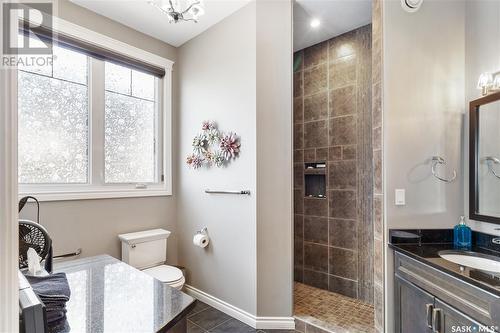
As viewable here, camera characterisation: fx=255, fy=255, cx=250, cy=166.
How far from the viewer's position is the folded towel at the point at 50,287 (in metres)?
0.97

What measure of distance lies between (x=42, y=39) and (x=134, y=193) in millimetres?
1536

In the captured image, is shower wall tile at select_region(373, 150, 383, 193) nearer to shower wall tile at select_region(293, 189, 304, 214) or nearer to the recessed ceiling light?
shower wall tile at select_region(293, 189, 304, 214)

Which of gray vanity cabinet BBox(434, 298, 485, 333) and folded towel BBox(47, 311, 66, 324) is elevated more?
folded towel BBox(47, 311, 66, 324)

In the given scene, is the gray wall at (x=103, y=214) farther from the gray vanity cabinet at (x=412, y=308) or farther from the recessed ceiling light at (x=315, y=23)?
the gray vanity cabinet at (x=412, y=308)

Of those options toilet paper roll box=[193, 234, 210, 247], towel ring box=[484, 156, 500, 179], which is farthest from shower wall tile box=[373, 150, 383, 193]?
toilet paper roll box=[193, 234, 210, 247]

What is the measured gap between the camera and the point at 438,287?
1354 mm

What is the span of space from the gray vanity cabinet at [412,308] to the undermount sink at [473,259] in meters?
0.27

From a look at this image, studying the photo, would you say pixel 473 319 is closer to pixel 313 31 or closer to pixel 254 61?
pixel 254 61

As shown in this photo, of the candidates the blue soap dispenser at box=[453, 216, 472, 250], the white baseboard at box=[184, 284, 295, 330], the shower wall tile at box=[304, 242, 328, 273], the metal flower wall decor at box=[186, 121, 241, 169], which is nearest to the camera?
the blue soap dispenser at box=[453, 216, 472, 250]

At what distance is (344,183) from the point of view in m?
2.69

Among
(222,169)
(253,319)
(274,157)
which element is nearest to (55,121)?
(222,169)

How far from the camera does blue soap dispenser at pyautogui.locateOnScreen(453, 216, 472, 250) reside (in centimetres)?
166

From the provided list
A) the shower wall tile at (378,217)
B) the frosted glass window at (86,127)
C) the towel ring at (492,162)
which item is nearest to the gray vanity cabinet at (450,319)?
the shower wall tile at (378,217)

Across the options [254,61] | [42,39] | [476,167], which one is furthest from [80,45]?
[476,167]
